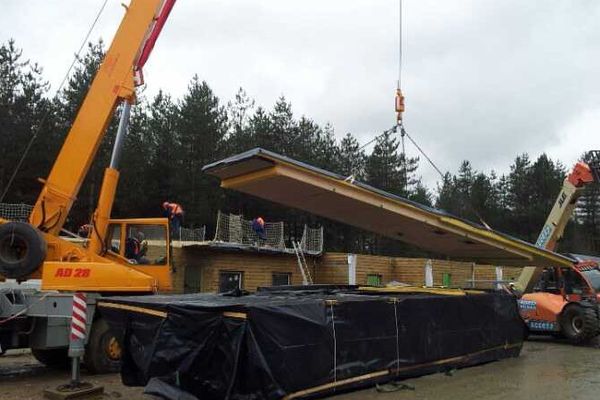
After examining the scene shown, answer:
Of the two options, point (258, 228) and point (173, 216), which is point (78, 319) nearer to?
point (173, 216)

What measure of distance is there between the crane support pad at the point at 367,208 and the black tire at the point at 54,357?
477 cm

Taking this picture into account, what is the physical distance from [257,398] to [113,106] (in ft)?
23.4

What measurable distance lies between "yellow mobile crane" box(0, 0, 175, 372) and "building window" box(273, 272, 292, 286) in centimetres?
1236

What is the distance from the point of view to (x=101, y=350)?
10.3m

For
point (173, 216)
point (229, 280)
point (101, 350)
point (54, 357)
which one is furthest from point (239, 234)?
point (101, 350)

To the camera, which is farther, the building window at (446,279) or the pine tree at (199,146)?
the pine tree at (199,146)

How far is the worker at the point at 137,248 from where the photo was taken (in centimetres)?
1143

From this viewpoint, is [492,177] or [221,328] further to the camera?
[492,177]

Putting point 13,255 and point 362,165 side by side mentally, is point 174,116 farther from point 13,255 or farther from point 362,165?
point 13,255

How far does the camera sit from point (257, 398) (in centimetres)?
713

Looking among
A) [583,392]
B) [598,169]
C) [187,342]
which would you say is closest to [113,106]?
[187,342]

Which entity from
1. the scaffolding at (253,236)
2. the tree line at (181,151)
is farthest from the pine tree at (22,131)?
the scaffolding at (253,236)

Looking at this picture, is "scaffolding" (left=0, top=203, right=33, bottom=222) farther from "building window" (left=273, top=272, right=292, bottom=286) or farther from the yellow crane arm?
the yellow crane arm

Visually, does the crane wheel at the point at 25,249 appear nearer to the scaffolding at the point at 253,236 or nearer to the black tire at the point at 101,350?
the black tire at the point at 101,350
